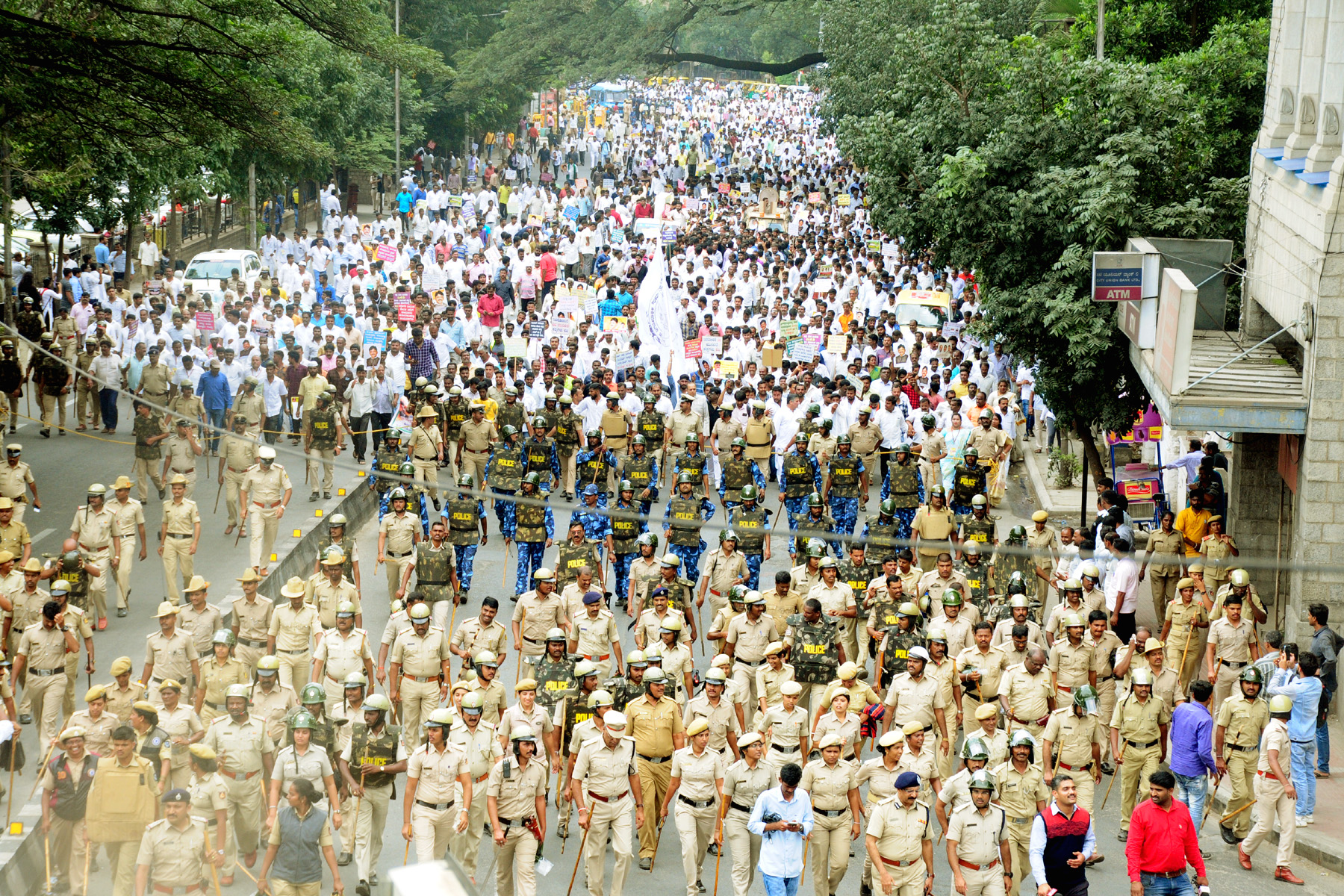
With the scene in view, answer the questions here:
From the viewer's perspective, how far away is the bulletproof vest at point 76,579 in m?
14.2

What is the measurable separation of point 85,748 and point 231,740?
3.14 ft

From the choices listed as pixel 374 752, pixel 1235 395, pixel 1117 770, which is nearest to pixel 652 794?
pixel 374 752

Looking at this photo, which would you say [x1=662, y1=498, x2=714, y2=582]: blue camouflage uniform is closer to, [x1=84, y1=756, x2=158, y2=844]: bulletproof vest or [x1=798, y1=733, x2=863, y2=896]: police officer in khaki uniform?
[x1=798, y1=733, x2=863, y2=896]: police officer in khaki uniform

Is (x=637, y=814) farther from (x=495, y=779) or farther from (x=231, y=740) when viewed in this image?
(x=231, y=740)

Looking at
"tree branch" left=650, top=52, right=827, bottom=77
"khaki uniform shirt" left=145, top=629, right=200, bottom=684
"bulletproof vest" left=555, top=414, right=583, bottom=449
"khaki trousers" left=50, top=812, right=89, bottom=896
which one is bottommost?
"khaki trousers" left=50, top=812, right=89, bottom=896

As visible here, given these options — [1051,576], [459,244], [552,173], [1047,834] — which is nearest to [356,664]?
[1047,834]

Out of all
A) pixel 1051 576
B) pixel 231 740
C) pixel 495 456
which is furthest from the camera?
pixel 495 456

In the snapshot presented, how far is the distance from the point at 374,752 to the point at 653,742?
6.26 feet

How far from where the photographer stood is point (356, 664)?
1217cm

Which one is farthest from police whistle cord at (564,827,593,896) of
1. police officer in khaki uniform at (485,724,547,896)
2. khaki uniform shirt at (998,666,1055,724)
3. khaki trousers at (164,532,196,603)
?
khaki trousers at (164,532,196,603)

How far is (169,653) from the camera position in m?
12.4

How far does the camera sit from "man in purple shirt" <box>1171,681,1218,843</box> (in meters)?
10.9

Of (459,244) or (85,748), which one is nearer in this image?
(85,748)

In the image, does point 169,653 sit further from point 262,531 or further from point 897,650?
point 897,650
